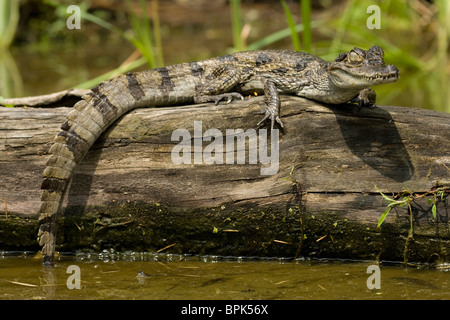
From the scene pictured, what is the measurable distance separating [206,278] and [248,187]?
31.6 inches

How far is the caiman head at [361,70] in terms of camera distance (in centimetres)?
427

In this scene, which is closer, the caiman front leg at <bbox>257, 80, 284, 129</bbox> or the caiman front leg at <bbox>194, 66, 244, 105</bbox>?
the caiman front leg at <bbox>257, 80, 284, 129</bbox>

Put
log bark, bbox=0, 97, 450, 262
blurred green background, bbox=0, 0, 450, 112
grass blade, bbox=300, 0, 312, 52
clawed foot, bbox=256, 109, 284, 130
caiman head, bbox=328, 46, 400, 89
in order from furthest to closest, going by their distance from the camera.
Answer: blurred green background, bbox=0, 0, 450, 112 → grass blade, bbox=300, 0, 312, 52 → clawed foot, bbox=256, 109, 284, 130 → log bark, bbox=0, 97, 450, 262 → caiman head, bbox=328, 46, 400, 89

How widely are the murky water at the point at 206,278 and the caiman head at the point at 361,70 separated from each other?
56.8 inches

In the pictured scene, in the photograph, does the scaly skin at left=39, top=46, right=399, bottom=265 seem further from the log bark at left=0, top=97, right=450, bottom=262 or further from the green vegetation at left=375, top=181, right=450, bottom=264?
the green vegetation at left=375, top=181, right=450, bottom=264

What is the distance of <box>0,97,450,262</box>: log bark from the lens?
14.4 feet

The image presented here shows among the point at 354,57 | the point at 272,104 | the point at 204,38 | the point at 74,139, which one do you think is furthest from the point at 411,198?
the point at 204,38

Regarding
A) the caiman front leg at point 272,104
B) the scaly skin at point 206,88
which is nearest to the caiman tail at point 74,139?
the scaly skin at point 206,88

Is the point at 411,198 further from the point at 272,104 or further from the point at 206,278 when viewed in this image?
the point at 206,278

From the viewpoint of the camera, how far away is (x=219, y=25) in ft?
55.8

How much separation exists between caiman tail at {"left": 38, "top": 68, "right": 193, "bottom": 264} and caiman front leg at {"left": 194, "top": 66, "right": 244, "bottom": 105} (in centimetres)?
64

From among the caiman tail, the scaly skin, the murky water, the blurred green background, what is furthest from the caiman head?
the blurred green background

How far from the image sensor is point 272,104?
4.65 m

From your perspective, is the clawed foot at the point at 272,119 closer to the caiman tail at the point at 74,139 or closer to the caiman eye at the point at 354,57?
the caiman eye at the point at 354,57
